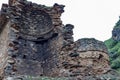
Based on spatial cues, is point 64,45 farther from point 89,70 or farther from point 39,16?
point 39,16

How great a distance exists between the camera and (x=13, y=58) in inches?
465

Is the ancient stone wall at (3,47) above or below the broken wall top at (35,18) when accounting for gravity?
below

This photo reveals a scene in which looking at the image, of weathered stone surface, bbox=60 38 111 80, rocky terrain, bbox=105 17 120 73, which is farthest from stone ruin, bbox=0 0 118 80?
rocky terrain, bbox=105 17 120 73

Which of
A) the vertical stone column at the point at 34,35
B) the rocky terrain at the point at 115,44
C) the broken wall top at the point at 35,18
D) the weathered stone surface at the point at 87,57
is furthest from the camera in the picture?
the rocky terrain at the point at 115,44

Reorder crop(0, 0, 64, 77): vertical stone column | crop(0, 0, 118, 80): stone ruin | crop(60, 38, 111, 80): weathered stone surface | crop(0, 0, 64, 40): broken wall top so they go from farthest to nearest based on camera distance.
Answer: crop(0, 0, 64, 40): broken wall top
crop(0, 0, 64, 77): vertical stone column
crop(0, 0, 118, 80): stone ruin
crop(60, 38, 111, 80): weathered stone surface

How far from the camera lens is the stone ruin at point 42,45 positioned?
12.3 metres

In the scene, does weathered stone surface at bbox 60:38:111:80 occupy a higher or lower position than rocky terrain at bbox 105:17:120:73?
lower

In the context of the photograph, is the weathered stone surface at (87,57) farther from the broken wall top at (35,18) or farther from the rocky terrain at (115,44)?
the rocky terrain at (115,44)

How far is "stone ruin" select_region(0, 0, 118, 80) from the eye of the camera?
1232 centimetres

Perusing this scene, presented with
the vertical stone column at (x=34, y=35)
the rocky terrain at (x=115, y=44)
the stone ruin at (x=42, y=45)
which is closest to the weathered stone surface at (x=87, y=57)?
the stone ruin at (x=42, y=45)

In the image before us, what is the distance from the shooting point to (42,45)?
47.2 ft

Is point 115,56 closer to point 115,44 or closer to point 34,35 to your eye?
point 115,44

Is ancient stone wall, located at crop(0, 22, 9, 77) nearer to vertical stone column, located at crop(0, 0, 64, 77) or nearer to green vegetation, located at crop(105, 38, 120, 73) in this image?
vertical stone column, located at crop(0, 0, 64, 77)

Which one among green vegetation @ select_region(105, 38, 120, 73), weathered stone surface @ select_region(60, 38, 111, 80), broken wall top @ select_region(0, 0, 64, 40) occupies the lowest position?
weathered stone surface @ select_region(60, 38, 111, 80)
